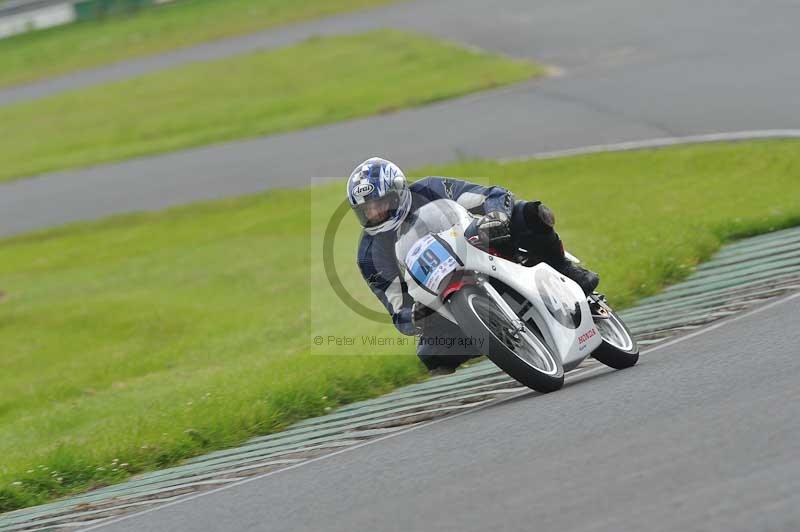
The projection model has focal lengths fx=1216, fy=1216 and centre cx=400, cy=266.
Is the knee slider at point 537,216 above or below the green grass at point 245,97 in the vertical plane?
below

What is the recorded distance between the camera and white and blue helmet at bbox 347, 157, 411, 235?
800 centimetres

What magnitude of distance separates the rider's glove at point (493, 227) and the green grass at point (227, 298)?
206 cm

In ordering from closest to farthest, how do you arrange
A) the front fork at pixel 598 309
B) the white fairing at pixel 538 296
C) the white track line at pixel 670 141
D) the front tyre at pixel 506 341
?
the front tyre at pixel 506 341 → the white fairing at pixel 538 296 → the front fork at pixel 598 309 → the white track line at pixel 670 141

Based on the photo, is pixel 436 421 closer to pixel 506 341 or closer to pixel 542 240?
pixel 506 341

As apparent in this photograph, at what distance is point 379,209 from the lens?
8.07 meters

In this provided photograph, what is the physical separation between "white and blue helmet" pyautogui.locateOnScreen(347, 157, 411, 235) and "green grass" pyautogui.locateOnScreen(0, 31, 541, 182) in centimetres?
1711

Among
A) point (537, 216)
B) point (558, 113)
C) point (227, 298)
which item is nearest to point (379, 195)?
point (537, 216)

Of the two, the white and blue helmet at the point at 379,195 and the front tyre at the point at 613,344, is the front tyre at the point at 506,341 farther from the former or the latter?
the white and blue helmet at the point at 379,195

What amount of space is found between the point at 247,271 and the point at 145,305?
1630mm

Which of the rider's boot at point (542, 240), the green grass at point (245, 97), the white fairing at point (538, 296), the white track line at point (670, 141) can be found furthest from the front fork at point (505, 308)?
the green grass at point (245, 97)

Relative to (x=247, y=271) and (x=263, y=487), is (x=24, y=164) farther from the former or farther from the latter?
(x=263, y=487)

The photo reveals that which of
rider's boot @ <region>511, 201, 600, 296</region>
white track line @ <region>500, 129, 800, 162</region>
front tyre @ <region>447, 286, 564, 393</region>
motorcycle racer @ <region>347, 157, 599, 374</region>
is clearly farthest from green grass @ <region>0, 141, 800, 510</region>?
front tyre @ <region>447, 286, 564, 393</region>

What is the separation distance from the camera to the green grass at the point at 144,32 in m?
38.2

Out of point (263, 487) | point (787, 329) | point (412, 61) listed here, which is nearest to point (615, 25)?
point (412, 61)
